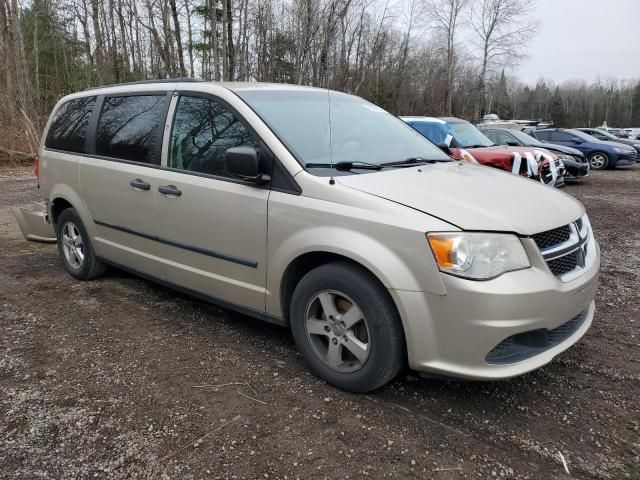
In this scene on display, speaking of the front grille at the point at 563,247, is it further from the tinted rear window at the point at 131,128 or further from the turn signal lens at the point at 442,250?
the tinted rear window at the point at 131,128

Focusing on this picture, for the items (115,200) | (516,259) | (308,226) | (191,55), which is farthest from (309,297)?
(191,55)

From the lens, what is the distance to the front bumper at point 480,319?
7.83 feet

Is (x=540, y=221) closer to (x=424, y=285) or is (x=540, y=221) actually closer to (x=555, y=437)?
(x=424, y=285)

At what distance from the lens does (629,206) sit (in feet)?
31.1

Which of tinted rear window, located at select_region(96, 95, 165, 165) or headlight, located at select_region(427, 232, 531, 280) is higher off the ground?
tinted rear window, located at select_region(96, 95, 165, 165)

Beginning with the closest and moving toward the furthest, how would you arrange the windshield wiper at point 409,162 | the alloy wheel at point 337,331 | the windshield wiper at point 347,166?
the alloy wheel at point 337,331 < the windshield wiper at point 347,166 < the windshield wiper at point 409,162

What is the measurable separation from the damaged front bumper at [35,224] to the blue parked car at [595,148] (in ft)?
50.5

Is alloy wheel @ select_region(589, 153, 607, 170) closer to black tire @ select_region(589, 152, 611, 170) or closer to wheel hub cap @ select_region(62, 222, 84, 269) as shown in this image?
black tire @ select_region(589, 152, 611, 170)

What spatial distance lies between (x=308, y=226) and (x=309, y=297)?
1.34 feet

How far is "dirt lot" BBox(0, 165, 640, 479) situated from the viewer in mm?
2338

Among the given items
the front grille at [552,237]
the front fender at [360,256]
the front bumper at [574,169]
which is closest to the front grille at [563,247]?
the front grille at [552,237]

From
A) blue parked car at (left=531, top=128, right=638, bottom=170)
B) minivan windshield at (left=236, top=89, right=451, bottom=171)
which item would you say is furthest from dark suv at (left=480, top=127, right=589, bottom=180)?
minivan windshield at (left=236, top=89, right=451, bottom=171)

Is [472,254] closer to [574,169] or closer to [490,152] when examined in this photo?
[490,152]

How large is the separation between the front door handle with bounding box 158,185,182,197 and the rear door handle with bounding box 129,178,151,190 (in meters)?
0.17
